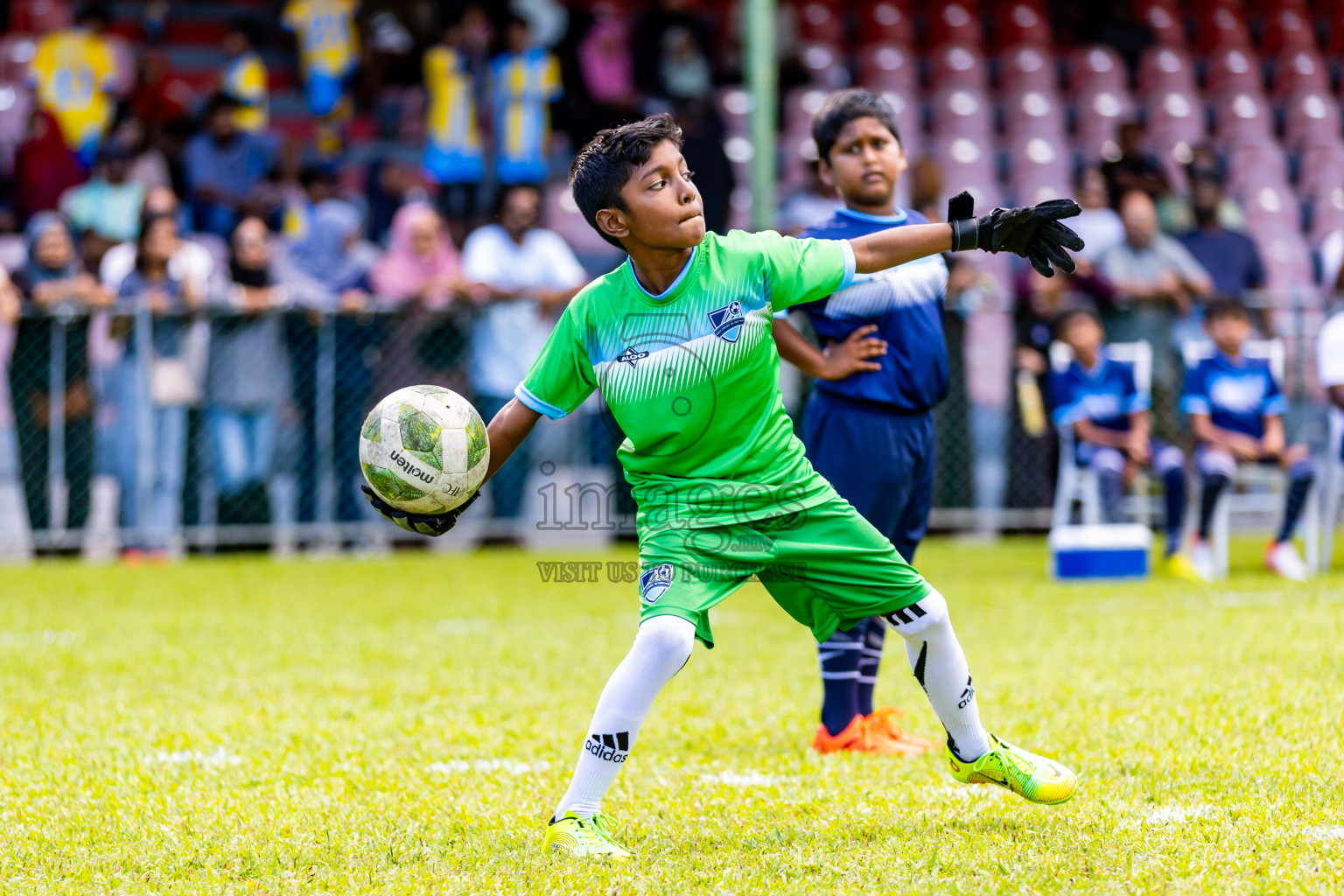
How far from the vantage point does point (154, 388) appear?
10.2 metres

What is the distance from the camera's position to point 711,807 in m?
3.93

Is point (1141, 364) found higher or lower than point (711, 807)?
higher

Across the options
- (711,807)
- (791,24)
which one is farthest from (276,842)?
(791,24)

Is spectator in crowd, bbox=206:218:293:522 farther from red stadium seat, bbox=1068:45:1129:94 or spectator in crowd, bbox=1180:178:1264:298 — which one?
red stadium seat, bbox=1068:45:1129:94

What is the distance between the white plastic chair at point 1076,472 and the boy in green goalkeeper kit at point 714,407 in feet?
19.3

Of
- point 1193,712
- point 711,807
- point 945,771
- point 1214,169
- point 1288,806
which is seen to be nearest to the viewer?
point 1288,806

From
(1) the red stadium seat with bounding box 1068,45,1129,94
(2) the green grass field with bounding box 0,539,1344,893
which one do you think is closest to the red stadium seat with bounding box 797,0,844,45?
(1) the red stadium seat with bounding box 1068,45,1129,94

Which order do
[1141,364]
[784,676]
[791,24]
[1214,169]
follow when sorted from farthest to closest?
[791,24]
[1214,169]
[1141,364]
[784,676]

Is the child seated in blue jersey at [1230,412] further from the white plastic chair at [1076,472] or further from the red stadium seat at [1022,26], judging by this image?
the red stadium seat at [1022,26]

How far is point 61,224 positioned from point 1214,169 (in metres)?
8.41

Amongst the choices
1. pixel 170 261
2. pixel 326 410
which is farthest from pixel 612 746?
pixel 170 261

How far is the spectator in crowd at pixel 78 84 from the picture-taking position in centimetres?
1281

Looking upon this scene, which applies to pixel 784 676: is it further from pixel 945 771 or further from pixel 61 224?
→ pixel 61 224

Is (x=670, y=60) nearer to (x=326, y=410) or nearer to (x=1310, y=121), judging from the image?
(x=326, y=410)
